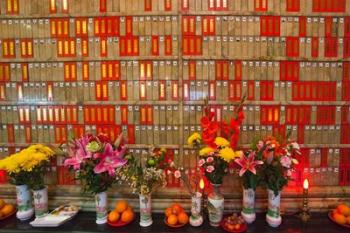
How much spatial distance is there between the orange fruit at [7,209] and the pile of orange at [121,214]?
788mm

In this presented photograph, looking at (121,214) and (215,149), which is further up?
(215,149)

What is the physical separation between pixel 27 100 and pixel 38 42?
466mm

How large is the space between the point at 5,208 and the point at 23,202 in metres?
0.18

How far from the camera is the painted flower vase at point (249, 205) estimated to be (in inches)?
87.0

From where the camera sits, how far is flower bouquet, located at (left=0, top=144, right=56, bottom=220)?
221 cm

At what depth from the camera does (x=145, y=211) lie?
2.21 m

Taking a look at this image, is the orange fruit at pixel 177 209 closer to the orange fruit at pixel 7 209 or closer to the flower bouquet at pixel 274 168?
the flower bouquet at pixel 274 168

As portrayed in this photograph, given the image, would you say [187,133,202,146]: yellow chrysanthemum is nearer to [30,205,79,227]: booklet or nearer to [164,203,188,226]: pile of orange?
[164,203,188,226]: pile of orange

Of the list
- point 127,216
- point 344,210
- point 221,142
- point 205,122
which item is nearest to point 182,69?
point 205,122

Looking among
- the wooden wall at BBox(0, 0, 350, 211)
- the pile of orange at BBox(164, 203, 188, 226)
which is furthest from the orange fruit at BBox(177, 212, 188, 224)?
the wooden wall at BBox(0, 0, 350, 211)

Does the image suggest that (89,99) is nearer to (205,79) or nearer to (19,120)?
(19,120)

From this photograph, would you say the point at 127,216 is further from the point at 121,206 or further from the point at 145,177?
the point at 145,177

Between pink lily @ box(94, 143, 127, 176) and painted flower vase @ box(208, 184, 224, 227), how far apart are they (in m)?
0.66

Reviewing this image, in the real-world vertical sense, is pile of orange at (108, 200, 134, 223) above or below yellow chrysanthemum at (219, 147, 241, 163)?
below
